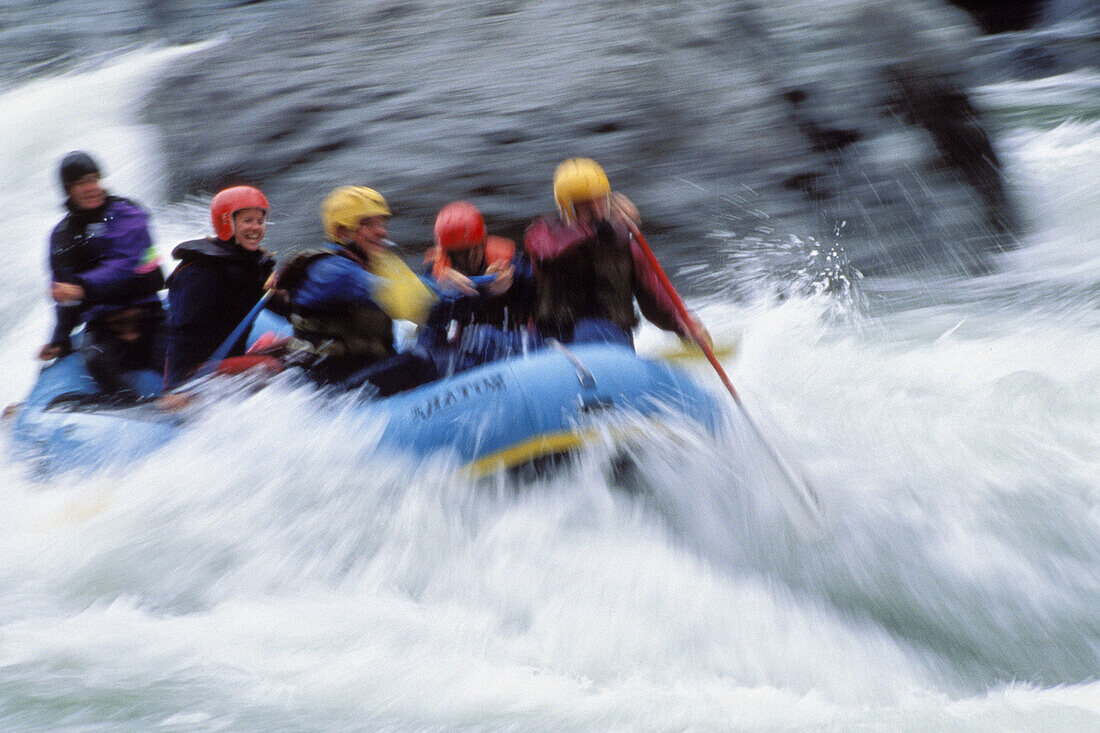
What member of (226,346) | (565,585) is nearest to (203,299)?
(226,346)

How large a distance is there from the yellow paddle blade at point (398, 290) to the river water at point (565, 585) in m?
0.43

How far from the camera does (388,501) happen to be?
3.25 m

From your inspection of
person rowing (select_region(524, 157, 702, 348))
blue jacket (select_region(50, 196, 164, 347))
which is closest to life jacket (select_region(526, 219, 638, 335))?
person rowing (select_region(524, 157, 702, 348))

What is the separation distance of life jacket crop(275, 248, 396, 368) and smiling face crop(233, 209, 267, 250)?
0.51m

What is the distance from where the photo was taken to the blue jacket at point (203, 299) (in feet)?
11.7

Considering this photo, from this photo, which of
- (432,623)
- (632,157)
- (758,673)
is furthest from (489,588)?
(632,157)

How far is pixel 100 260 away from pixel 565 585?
7.51 feet

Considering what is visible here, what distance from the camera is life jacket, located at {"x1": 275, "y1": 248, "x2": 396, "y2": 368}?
322cm

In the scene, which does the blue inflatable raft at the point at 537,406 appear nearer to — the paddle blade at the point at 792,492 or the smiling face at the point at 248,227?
the paddle blade at the point at 792,492

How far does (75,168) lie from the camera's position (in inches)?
152

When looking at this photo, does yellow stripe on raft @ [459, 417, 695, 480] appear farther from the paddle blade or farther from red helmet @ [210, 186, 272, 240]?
red helmet @ [210, 186, 272, 240]

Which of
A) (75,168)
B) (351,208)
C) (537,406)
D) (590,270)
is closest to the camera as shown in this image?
(537,406)

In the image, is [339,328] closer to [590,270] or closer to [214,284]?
[214,284]

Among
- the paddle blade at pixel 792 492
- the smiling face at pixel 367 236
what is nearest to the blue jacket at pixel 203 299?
the smiling face at pixel 367 236
